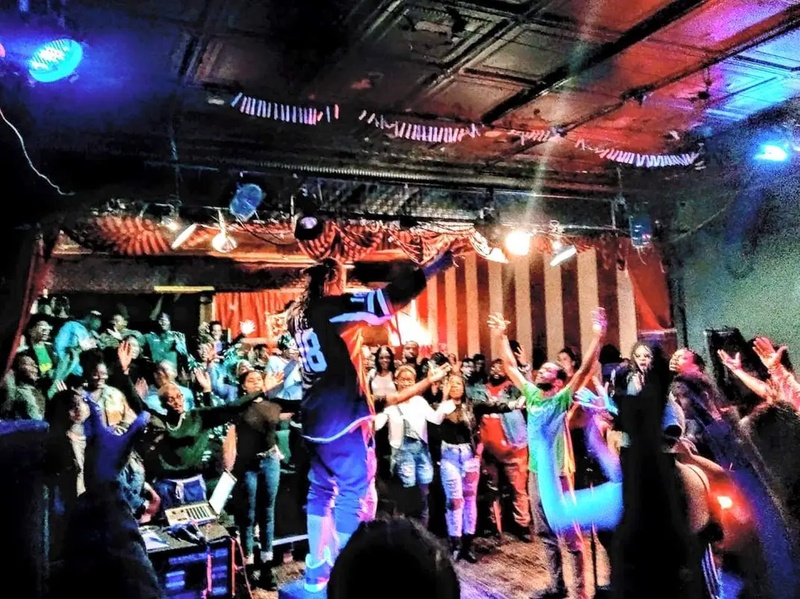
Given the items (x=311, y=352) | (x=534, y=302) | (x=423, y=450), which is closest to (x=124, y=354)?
(x=311, y=352)

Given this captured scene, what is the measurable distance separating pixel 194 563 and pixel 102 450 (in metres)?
2.56

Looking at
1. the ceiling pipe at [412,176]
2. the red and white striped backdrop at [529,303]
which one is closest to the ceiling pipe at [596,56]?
the ceiling pipe at [412,176]

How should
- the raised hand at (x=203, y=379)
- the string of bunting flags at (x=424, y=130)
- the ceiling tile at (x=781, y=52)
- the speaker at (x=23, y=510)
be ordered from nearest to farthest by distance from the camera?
the speaker at (x=23, y=510)
the ceiling tile at (x=781, y=52)
the string of bunting flags at (x=424, y=130)
the raised hand at (x=203, y=379)

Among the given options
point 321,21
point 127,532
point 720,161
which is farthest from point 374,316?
point 720,161

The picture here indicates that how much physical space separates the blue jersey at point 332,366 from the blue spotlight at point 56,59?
197cm

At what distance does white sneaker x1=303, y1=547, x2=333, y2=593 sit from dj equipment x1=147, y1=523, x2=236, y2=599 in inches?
23.7

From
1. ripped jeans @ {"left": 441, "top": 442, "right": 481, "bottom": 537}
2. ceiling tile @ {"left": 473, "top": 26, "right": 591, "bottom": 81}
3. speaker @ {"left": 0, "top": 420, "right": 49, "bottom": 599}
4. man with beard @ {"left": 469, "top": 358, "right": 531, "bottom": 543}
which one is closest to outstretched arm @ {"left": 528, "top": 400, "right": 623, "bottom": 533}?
ripped jeans @ {"left": 441, "top": 442, "right": 481, "bottom": 537}

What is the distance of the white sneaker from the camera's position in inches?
152

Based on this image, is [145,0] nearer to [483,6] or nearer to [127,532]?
[483,6]

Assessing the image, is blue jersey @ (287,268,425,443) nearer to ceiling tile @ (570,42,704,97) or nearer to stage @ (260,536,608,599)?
stage @ (260,536,608,599)

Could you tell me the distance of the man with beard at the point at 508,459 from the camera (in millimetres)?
6750

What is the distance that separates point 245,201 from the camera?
6.16m

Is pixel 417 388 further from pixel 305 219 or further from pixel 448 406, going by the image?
pixel 305 219

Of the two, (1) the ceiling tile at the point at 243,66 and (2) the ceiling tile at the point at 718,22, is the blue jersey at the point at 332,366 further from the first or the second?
(2) the ceiling tile at the point at 718,22
